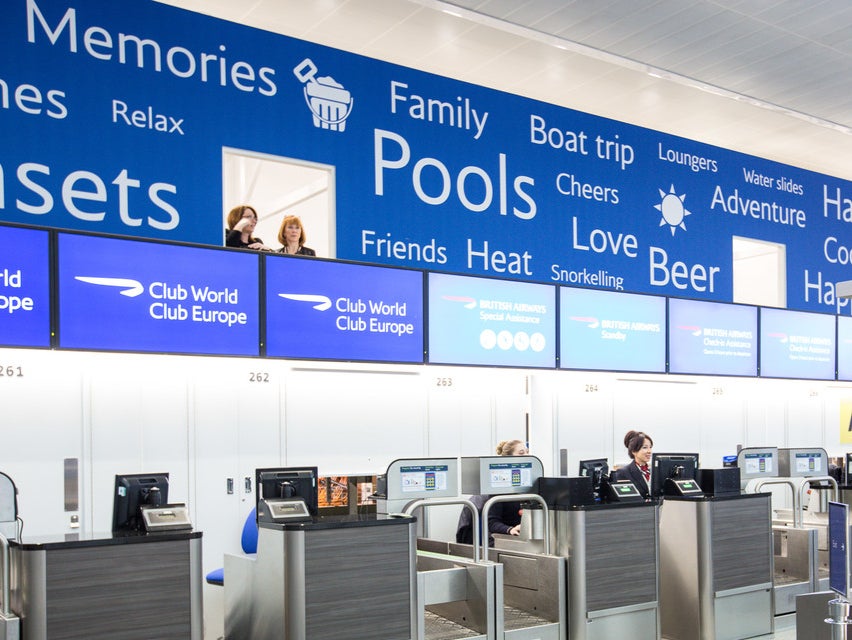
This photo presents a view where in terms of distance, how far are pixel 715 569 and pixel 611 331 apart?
2.19 meters

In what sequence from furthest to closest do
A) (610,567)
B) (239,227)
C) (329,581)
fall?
(239,227)
(610,567)
(329,581)

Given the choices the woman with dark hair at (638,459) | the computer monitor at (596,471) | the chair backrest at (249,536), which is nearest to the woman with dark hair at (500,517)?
the computer monitor at (596,471)

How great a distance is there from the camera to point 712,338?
8.70m

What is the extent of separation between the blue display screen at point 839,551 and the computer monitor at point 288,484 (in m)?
2.61

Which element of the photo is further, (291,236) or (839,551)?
(291,236)

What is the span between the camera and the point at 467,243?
778cm

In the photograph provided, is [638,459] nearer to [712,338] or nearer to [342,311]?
[712,338]

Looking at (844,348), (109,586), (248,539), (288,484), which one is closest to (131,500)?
(109,586)

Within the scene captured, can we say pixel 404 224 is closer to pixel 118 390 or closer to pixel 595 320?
pixel 595 320

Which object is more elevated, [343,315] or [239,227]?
[239,227]

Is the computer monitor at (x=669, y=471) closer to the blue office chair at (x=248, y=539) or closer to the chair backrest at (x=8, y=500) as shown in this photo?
the blue office chair at (x=248, y=539)

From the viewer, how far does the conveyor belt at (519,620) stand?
18.5ft

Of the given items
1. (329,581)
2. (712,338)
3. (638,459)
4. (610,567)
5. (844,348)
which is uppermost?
(712,338)

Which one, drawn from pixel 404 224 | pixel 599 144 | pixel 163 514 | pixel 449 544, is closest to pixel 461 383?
pixel 404 224
